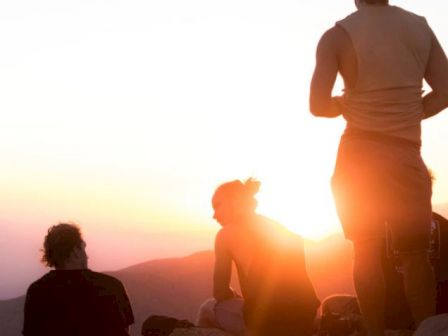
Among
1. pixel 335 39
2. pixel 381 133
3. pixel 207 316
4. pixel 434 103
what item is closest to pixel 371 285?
pixel 381 133

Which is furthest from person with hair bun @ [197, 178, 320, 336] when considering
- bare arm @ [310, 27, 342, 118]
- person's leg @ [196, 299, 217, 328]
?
bare arm @ [310, 27, 342, 118]

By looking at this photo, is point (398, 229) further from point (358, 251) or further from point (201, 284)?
point (201, 284)

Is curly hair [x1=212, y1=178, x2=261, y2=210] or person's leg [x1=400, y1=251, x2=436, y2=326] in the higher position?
curly hair [x1=212, y1=178, x2=261, y2=210]

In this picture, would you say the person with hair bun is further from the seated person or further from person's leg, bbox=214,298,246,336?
the seated person

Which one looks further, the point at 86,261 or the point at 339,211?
the point at 86,261

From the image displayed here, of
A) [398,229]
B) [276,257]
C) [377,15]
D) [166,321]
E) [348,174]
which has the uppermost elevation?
[377,15]

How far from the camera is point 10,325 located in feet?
141

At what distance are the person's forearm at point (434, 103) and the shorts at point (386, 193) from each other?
298mm

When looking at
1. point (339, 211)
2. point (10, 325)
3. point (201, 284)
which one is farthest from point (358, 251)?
point (201, 284)

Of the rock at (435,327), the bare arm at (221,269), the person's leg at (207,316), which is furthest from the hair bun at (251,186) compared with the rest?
the rock at (435,327)

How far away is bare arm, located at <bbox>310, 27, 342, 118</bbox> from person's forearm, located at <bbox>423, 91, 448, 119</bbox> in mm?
543

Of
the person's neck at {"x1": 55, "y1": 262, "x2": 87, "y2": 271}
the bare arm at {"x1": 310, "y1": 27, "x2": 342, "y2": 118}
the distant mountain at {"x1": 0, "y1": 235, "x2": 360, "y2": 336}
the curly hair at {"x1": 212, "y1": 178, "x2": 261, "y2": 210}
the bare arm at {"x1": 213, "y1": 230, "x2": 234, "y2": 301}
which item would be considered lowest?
the distant mountain at {"x1": 0, "y1": 235, "x2": 360, "y2": 336}

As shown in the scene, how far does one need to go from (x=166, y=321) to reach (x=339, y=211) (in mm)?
3129

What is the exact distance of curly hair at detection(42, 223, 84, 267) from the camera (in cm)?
504
